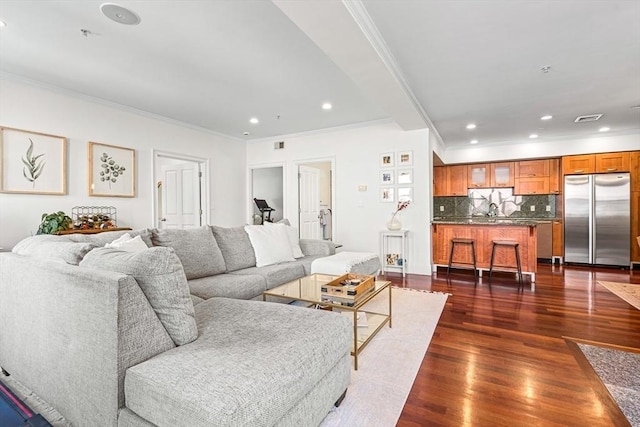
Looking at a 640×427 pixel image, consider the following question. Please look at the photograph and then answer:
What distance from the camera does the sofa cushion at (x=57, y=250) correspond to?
5.08ft

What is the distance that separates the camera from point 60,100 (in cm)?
377

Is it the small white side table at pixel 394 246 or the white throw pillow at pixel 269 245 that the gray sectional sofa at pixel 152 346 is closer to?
the white throw pillow at pixel 269 245

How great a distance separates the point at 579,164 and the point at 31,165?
8562mm

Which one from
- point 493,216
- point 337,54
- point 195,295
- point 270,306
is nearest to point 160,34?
point 337,54

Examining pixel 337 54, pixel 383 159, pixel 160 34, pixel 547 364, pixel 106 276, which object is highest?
pixel 160 34

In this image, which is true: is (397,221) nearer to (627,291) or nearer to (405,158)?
(405,158)

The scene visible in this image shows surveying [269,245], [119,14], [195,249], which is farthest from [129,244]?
[119,14]

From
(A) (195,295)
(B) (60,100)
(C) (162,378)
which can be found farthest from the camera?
(B) (60,100)

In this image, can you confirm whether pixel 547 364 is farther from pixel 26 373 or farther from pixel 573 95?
pixel 573 95

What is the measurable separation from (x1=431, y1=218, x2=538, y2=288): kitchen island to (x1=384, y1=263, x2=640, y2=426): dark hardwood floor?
58cm

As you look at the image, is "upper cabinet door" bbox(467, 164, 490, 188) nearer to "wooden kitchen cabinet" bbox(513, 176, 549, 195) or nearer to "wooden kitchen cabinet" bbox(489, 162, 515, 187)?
"wooden kitchen cabinet" bbox(489, 162, 515, 187)

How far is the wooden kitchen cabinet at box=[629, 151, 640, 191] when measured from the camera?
5.39 meters

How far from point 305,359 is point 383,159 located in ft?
14.3

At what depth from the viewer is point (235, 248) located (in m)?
3.27
